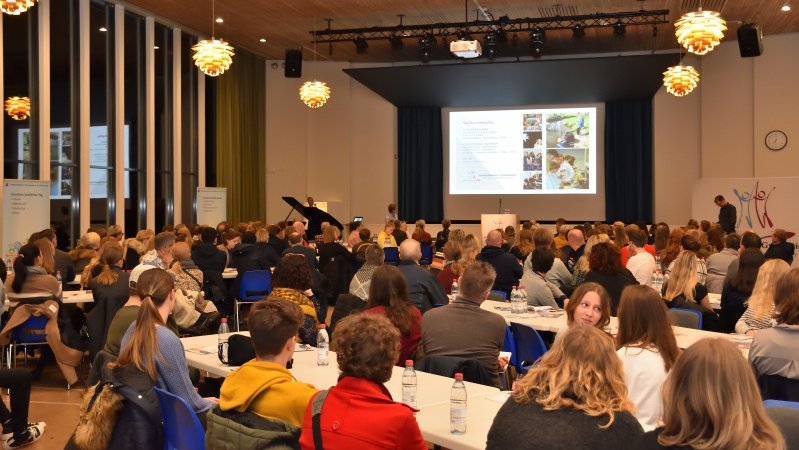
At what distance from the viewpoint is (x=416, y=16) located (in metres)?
15.6

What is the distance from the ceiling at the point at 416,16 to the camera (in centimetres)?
1456

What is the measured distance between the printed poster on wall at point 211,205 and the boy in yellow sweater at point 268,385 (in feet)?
44.9

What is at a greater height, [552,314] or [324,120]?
[324,120]

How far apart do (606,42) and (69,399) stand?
45.4 ft

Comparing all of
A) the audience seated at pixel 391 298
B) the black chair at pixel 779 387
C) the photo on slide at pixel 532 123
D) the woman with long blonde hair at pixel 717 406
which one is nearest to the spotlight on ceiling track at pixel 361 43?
the photo on slide at pixel 532 123

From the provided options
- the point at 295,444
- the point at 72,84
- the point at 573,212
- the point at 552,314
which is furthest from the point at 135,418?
the point at 573,212

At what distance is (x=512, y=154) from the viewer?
19641 mm

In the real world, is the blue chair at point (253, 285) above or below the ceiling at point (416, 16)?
below

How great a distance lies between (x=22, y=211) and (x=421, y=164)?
35.5 feet

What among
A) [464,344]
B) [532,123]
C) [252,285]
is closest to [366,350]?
[464,344]

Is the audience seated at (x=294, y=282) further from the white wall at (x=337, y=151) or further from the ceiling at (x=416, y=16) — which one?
the white wall at (x=337, y=151)

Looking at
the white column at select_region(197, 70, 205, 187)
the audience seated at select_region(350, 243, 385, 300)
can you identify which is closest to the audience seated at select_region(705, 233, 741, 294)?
the audience seated at select_region(350, 243, 385, 300)

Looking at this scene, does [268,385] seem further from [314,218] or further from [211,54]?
[314,218]

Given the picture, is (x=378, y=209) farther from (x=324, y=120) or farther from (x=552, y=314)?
(x=552, y=314)
